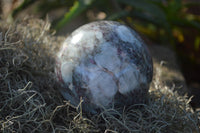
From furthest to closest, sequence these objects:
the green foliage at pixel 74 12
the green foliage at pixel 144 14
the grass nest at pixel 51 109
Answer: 1. the green foliage at pixel 144 14
2. the green foliage at pixel 74 12
3. the grass nest at pixel 51 109

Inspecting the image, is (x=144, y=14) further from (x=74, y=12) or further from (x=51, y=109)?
(x=51, y=109)

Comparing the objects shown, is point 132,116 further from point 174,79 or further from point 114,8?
point 114,8

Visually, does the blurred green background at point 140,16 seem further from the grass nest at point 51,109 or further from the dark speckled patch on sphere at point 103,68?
the dark speckled patch on sphere at point 103,68

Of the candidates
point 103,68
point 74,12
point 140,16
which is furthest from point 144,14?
point 103,68

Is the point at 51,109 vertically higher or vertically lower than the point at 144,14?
lower

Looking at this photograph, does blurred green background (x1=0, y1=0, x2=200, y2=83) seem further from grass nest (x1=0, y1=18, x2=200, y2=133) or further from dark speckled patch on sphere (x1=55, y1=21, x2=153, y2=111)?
dark speckled patch on sphere (x1=55, y1=21, x2=153, y2=111)

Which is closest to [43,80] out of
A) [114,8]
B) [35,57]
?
[35,57]

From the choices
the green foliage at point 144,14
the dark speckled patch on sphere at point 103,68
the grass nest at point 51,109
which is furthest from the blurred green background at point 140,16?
the dark speckled patch on sphere at point 103,68
